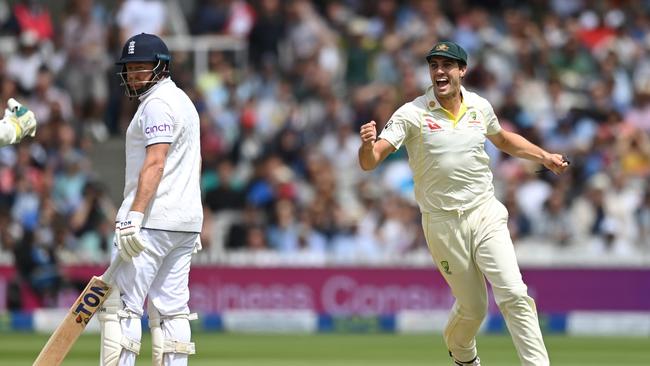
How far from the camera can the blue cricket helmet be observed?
614 cm

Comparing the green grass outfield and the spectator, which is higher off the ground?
the spectator

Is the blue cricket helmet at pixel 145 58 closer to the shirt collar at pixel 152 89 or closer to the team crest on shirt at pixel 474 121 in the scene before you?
the shirt collar at pixel 152 89

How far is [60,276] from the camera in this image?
12750 mm

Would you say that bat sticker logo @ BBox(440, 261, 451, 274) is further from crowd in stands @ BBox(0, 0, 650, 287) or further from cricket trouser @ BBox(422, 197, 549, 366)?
crowd in stands @ BBox(0, 0, 650, 287)

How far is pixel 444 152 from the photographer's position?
22.3 feet

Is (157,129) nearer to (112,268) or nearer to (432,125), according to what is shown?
(112,268)

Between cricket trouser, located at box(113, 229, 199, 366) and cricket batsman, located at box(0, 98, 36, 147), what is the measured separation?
0.63 metres

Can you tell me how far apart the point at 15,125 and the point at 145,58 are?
1.99 feet

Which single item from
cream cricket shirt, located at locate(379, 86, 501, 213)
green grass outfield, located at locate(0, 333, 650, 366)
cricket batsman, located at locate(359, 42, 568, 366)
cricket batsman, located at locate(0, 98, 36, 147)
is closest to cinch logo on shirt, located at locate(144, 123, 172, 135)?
cricket batsman, located at locate(0, 98, 36, 147)

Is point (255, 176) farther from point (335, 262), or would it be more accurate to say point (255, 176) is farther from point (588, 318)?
point (588, 318)

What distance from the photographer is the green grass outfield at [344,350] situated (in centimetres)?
928

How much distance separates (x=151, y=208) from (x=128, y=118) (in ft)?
28.0

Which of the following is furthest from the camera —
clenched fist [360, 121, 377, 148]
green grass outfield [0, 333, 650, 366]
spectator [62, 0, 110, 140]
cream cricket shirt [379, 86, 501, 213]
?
spectator [62, 0, 110, 140]

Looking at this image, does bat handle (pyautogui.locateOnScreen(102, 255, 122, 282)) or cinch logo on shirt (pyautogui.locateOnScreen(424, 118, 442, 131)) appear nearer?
bat handle (pyautogui.locateOnScreen(102, 255, 122, 282))
